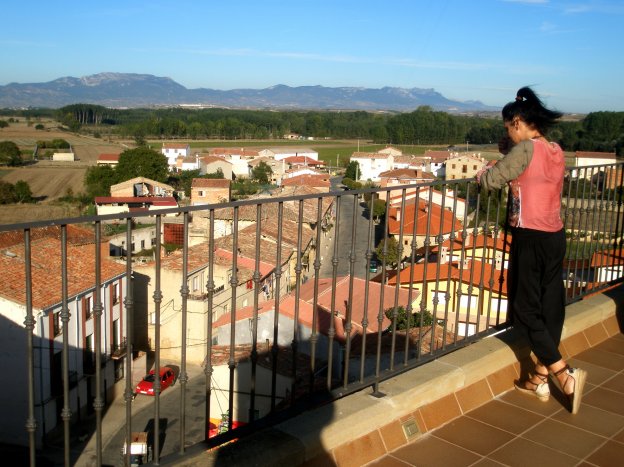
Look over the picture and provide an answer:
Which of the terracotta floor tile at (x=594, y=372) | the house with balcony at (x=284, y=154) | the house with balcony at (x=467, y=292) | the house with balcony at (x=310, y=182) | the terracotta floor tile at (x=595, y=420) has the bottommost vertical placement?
the house with balcony at (x=310, y=182)

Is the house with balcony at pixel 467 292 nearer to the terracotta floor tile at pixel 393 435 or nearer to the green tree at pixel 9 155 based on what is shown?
the terracotta floor tile at pixel 393 435

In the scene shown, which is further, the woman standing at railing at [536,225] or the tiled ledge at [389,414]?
the woman standing at railing at [536,225]

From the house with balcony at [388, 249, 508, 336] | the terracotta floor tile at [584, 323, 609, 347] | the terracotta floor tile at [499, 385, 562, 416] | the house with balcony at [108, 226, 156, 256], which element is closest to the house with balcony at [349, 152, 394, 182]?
the house with balcony at [108, 226, 156, 256]

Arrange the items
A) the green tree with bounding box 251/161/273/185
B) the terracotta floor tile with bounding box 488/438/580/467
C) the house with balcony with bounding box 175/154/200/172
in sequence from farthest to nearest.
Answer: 1. the house with balcony with bounding box 175/154/200/172
2. the green tree with bounding box 251/161/273/185
3. the terracotta floor tile with bounding box 488/438/580/467

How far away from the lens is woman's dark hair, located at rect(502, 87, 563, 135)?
114 inches

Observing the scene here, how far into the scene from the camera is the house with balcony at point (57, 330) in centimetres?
281

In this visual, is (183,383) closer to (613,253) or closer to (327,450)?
(327,450)

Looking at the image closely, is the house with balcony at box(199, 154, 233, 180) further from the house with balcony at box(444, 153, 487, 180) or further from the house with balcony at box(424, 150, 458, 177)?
the house with balcony at box(444, 153, 487, 180)

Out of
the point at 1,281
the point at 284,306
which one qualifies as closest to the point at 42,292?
the point at 1,281

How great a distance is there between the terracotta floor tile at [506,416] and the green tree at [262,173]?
56645 millimetres

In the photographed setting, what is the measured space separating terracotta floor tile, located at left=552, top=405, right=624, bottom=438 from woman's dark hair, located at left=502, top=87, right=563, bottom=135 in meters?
1.36

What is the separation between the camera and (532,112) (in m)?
2.89

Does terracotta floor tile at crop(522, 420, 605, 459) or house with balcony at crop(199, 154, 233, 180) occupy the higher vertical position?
terracotta floor tile at crop(522, 420, 605, 459)

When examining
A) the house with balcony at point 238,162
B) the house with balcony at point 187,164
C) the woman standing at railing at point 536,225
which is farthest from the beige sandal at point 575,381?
the house with balcony at point 187,164
